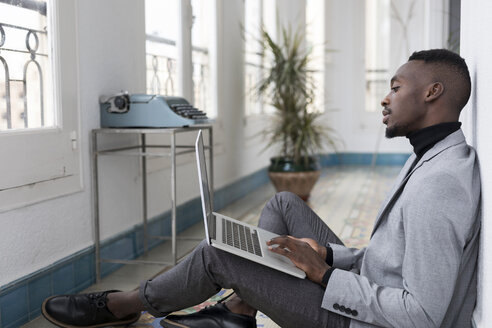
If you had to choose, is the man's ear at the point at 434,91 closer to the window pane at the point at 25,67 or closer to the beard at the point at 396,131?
the beard at the point at 396,131

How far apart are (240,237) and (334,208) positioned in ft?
11.2

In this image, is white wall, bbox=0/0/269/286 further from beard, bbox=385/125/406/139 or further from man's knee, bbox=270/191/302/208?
beard, bbox=385/125/406/139

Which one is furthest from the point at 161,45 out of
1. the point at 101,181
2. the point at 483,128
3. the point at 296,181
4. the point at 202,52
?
the point at 483,128

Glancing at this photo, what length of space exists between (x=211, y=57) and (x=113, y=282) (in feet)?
8.00

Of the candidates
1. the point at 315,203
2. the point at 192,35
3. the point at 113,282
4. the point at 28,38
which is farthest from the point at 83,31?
the point at 315,203

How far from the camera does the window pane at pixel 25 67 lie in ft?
7.52

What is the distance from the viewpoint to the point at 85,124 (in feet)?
9.48

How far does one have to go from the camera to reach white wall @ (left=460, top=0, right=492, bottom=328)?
1.26m

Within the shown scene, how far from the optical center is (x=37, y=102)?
2.51 m

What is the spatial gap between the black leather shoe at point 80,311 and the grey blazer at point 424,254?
36.5 inches

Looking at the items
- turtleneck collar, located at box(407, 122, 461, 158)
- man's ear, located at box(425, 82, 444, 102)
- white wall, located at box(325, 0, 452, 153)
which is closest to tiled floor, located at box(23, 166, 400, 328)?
white wall, located at box(325, 0, 452, 153)

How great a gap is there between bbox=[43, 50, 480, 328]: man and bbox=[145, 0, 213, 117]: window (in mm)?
2204

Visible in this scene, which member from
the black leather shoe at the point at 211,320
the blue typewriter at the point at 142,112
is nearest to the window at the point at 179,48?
the blue typewriter at the point at 142,112

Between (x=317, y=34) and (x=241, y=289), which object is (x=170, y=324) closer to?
(x=241, y=289)
